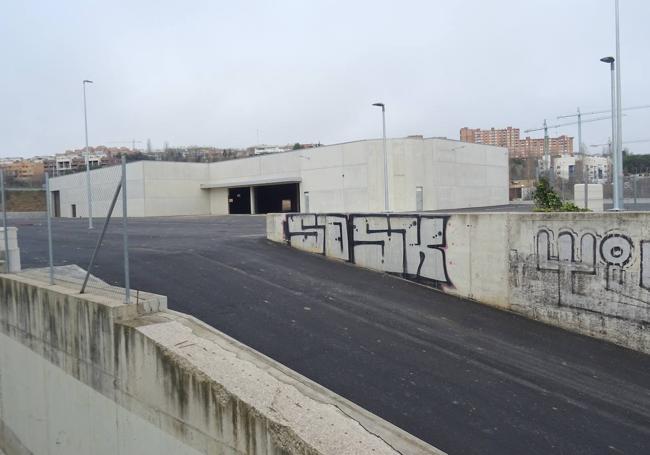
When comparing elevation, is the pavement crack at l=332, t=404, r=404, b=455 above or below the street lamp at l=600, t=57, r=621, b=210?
below

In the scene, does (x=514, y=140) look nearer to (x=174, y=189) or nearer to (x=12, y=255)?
(x=174, y=189)

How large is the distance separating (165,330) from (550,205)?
809 cm

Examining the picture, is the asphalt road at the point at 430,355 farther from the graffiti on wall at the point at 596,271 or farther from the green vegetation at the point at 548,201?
the green vegetation at the point at 548,201

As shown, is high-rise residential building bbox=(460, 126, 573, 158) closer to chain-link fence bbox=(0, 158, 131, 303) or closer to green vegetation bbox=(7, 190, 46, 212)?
chain-link fence bbox=(0, 158, 131, 303)

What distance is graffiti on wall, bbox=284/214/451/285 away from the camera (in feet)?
35.9

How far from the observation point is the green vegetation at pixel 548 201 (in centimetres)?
1026

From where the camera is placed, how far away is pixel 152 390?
6027 millimetres

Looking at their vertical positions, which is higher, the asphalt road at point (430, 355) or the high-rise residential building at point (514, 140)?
the high-rise residential building at point (514, 140)

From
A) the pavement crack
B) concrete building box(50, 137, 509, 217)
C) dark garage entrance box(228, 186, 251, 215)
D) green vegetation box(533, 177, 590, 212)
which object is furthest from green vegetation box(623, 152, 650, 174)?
the pavement crack

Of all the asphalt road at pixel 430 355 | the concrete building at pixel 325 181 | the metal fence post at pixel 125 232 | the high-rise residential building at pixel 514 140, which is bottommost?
the asphalt road at pixel 430 355

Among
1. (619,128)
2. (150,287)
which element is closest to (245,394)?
(150,287)

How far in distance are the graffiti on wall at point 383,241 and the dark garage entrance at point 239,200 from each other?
47.1m

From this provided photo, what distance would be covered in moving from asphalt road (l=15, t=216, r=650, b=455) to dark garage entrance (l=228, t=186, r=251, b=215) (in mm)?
49167

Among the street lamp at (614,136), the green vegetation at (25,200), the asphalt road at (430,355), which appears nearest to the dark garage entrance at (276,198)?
the street lamp at (614,136)
